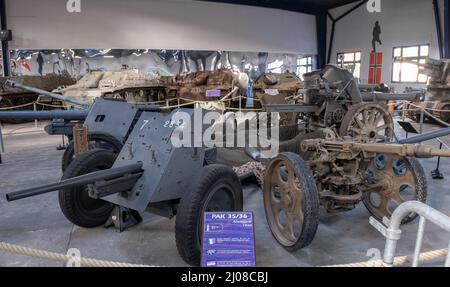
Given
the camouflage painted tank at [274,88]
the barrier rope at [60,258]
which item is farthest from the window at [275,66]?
the barrier rope at [60,258]

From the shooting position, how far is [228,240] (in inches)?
104

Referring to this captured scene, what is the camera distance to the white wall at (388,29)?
58.5 feet

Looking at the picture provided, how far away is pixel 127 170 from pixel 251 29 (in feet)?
62.3

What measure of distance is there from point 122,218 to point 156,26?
16163 mm

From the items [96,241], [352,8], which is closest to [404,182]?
[96,241]

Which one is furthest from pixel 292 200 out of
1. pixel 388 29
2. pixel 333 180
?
pixel 388 29

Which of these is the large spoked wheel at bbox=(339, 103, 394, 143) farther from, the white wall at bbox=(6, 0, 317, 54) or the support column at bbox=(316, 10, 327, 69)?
the support column at bbox=(316, 10, 327, 69)

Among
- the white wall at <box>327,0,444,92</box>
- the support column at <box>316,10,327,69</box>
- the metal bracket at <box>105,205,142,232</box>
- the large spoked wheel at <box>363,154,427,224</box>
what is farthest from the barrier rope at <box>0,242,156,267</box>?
the support column at <box>316,10,327,69</box>

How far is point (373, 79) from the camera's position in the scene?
2088 centimetres

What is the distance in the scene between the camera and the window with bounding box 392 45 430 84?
18.0 meters
